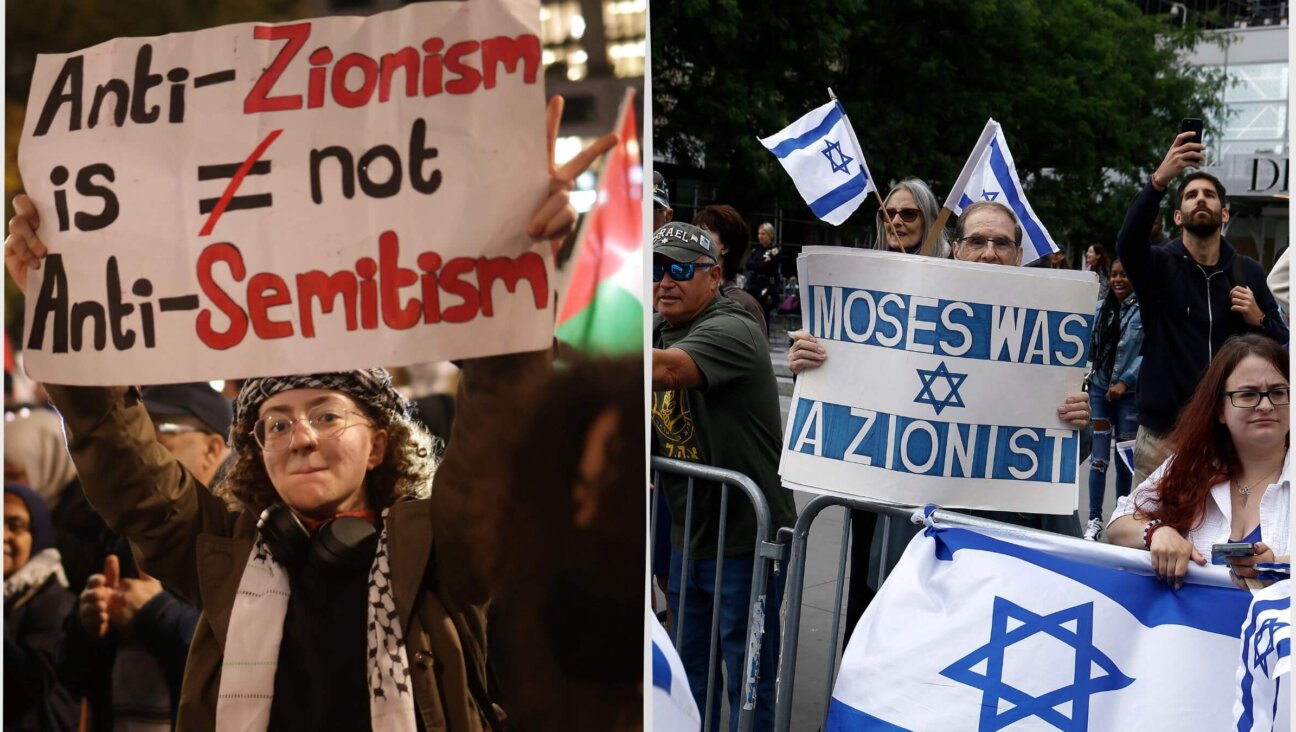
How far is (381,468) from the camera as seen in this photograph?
2.13 meters

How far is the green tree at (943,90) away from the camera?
67.3ft

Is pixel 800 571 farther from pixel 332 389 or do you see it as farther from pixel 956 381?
pixel 332 389

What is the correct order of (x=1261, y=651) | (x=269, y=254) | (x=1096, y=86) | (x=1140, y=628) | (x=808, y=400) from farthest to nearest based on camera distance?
(x=1096, y=86)
(x=808, y=400)
(x=1140, y=628)
(x=1261, y=651)
(x=269, y=254)

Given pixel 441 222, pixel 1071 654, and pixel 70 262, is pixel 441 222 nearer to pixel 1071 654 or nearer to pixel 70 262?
pixel 70 262

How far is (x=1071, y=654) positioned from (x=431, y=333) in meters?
1.59

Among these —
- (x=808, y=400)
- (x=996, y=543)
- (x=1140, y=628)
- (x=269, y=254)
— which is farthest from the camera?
(x=808, y=400)

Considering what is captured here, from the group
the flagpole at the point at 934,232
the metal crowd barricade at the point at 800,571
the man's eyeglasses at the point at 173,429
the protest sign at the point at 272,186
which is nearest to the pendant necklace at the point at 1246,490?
the metal crowd barricade at the point at 800,571

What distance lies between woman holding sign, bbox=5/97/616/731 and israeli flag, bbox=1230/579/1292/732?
142cm

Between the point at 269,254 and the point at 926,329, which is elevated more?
the point at 269,254

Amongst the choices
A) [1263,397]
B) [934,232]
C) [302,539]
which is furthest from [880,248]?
[302,539]

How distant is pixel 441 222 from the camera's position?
81.4 inches

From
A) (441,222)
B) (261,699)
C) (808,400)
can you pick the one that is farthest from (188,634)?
(808,400)

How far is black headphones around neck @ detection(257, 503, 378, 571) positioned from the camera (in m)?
2.12

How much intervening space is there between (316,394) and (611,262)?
1.68ft
